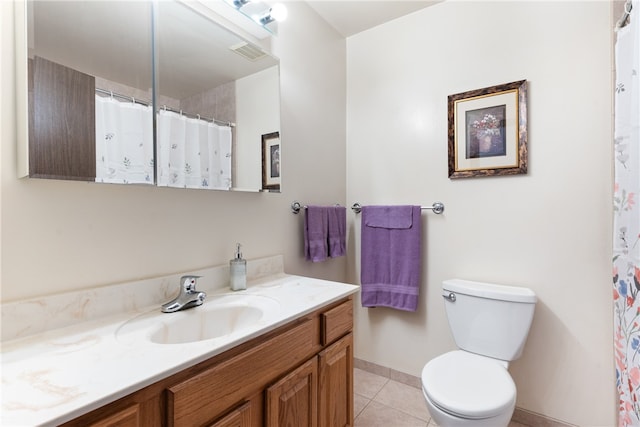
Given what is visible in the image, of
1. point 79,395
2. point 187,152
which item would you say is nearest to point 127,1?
point 187,152

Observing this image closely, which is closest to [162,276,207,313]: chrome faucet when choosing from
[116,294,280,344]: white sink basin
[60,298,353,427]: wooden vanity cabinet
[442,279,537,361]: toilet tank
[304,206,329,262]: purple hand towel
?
[116,294,280,344]: white sink basin

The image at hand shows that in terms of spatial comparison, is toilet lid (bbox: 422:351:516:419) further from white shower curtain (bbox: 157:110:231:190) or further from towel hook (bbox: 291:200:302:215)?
white shower curtain (bbox: 157:110:231:190)

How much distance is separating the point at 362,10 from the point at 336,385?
210 centimetres

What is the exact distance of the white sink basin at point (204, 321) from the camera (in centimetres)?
90

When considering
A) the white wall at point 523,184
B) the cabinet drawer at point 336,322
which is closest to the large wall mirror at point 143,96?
the cabinet drawer at point 336,322

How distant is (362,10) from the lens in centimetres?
189

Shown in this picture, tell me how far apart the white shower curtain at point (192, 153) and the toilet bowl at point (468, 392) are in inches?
48.4

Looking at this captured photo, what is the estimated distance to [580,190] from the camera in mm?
1458

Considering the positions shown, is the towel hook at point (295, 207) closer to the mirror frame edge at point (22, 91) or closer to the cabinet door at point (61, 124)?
the cabinet door at point (61, 124)

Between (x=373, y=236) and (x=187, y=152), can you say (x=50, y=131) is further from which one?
(x=373, y=236)

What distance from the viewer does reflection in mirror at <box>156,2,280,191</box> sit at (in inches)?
45.0

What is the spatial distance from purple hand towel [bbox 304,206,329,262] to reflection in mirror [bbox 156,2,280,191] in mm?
391

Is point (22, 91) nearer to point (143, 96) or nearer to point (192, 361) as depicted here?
point (143, 96)

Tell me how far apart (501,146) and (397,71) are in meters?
0.82
